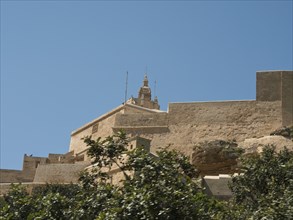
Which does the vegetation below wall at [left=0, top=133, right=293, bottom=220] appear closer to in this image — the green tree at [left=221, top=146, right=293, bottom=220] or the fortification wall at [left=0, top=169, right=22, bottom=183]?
the green tree at [left=221, top=146, right=293, bottom=220]

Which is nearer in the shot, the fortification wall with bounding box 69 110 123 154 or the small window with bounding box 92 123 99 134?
the fortification wall with bounding box 69 110 123 154

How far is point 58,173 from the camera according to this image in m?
29.1

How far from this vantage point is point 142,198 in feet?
44.2

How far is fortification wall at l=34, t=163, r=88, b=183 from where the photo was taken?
2862 cm

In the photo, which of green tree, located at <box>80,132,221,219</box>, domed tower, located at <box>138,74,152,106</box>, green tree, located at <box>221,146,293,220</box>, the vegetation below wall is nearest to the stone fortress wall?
green tree, located at <box>221,146,293,220</box>

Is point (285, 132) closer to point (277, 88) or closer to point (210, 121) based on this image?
point (277, 88)

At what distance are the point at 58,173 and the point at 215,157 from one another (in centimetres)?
654

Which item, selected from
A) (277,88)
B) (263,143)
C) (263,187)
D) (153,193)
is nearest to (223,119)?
(277,88)

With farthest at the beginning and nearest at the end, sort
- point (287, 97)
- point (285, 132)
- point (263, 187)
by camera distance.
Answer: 1. point (287, 97)
2. point (285, 132)
3. point (263, 187)

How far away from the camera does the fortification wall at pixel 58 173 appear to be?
28625 millimetres

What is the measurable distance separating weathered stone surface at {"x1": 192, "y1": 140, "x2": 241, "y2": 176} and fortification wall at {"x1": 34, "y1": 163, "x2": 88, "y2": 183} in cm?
478

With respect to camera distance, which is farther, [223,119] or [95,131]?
[95,131]

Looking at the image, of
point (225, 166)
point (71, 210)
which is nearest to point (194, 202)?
point (71, 210)

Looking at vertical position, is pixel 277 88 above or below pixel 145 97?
below
